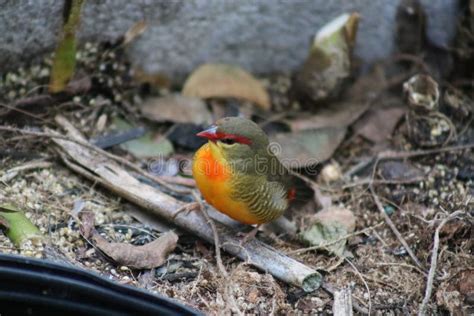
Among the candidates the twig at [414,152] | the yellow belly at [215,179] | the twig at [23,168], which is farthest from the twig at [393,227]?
the twig at [23,168]

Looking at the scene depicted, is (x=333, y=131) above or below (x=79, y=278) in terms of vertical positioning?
below

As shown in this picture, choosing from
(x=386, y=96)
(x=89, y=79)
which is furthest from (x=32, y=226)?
(x=386, y=96)

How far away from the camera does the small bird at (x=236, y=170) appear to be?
3773 millimetres

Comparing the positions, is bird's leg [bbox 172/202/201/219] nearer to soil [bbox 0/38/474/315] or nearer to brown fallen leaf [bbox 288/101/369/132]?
soil [bbox 0/38/474/315]

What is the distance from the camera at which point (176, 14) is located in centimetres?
496

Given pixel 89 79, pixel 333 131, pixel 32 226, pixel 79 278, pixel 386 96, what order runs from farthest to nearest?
pixel 386 96, pixel 333 131, pixel 89 79, pixel 32 226, pixel 79 278

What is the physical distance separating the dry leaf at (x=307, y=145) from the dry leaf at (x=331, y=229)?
0.55 meters

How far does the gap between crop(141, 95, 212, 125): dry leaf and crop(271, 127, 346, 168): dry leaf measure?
0.53 m

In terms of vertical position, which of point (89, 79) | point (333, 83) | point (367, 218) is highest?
point (89, 79)

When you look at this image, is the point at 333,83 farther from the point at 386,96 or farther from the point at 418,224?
the point at 418,224

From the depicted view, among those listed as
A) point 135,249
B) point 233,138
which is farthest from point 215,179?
point 135,249

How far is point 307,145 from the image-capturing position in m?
4.90

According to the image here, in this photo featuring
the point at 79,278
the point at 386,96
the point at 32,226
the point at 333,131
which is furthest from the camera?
the point at 386,96

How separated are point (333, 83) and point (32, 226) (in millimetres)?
2452
